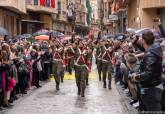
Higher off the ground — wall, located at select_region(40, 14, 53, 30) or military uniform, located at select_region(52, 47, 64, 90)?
wall, located at select_region(40, 14, 53, 30)

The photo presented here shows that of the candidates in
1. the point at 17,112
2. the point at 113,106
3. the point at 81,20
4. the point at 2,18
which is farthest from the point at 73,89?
the point at 81,20

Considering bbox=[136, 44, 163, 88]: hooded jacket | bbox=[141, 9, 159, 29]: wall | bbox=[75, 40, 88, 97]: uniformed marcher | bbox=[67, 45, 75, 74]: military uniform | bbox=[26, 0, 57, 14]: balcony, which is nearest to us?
bbox=[136, 44, 163, 88]: hooded jacket

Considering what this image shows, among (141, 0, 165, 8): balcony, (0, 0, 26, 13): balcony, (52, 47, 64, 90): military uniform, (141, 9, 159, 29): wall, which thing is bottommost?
(52, 47, 64, 90): military uniform

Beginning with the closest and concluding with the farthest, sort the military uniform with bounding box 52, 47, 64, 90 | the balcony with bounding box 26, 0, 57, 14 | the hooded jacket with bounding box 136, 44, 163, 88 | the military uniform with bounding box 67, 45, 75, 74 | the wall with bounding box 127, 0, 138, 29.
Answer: the hooded jacket with bounding box 136, 44, 163, 88
the military uniform with bounding box 52, 47, 64, 90
the military uniform with bounding box 67, 45, 75, 74
the wall with bounding box 127, 0, 138, 29
the balcony with bounding box 26, 0, 57, 14

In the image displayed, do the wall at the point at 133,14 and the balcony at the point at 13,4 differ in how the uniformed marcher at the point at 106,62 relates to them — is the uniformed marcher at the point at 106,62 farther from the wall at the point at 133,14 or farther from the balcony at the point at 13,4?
the wall at the point at 133,14

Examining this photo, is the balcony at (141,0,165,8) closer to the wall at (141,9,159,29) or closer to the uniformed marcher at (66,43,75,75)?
the wall at (141,9,159,29)

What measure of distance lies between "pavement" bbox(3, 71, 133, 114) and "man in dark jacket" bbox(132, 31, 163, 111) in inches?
213

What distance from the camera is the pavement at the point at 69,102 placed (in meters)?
14.5

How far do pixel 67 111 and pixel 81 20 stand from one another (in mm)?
95120

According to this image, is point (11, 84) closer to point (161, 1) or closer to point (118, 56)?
point (118, 56)

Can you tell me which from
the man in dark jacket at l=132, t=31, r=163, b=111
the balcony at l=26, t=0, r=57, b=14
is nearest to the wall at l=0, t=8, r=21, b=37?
the balcony at l=26, t=0, r=57, b=14

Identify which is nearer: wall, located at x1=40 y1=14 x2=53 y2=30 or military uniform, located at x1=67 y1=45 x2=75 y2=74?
military uniform, located at x1=67 y1=45 x2=75 y2=74

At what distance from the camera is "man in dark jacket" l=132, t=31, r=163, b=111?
876 cm

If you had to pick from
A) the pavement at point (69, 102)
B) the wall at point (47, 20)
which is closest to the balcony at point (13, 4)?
the wall at point (47, 20)
